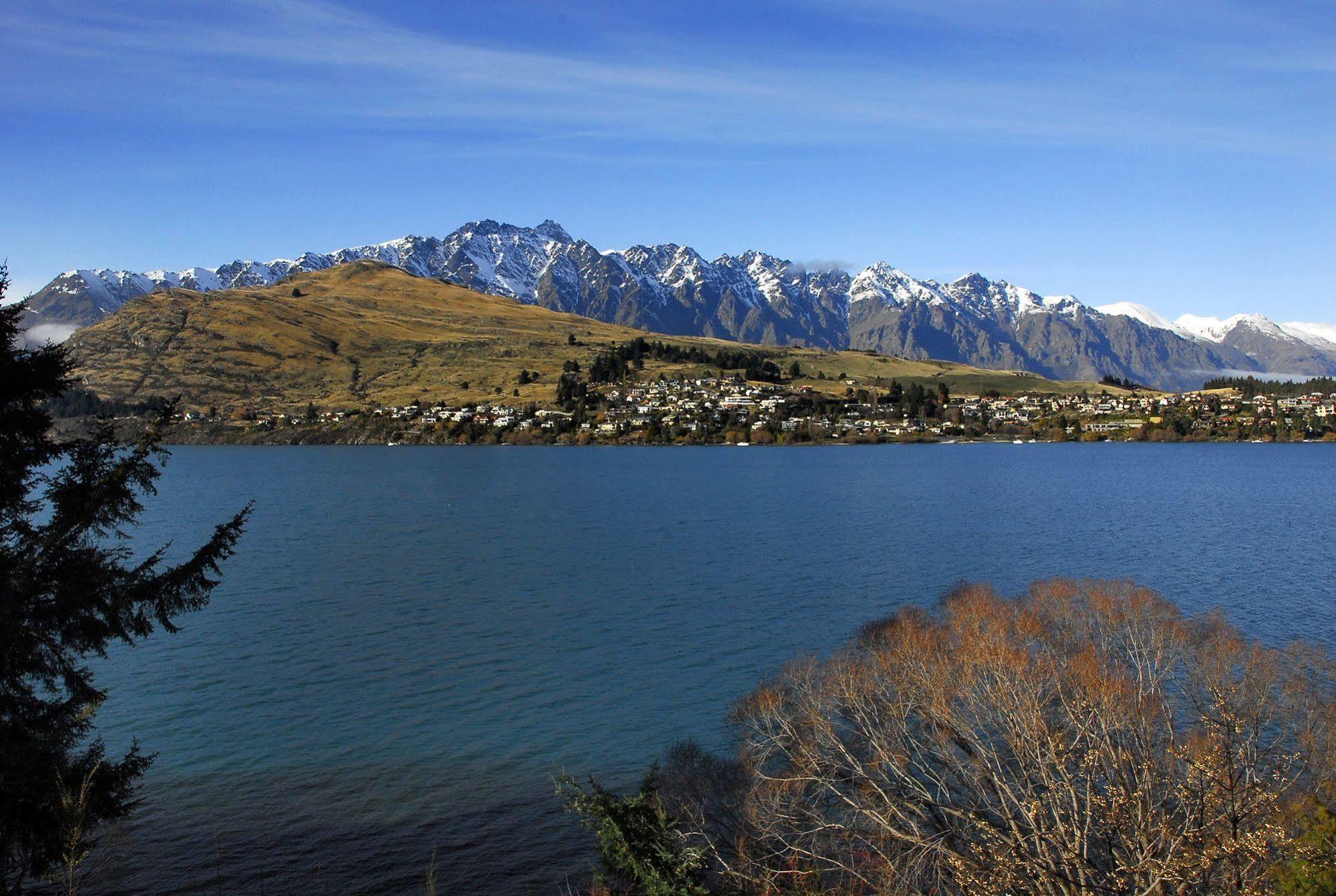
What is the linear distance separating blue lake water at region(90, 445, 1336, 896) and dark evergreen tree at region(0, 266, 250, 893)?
4.57m

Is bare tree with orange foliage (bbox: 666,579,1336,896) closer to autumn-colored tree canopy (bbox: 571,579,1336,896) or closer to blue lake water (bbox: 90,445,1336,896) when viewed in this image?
autumn-colored tree canopy (bbox: 571,579,1336,896)

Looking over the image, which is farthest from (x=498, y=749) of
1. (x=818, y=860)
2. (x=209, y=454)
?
(x=209, y=454)

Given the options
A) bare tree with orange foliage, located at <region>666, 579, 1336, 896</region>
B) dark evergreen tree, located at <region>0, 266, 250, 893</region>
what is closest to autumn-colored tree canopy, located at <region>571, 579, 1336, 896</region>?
bare tree with orange foliage, located at <region>666, 579, 1336, 896</region>

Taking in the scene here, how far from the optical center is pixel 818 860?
56.3 ft

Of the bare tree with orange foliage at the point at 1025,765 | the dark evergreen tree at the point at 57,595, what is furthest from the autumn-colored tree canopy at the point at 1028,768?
the dark evergreen tree at the point at 57,595

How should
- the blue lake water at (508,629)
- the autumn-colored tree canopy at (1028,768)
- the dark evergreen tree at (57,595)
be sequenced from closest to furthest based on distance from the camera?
the autumn-colored tree canopy at (1028,768), the dark evergreen tree at (57,595), the blue lake water at (508,629)

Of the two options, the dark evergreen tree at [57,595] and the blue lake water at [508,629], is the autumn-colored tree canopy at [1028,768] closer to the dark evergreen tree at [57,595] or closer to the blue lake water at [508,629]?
the blue lake water at [508,629]

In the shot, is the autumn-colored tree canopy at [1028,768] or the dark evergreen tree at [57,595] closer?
the autumn-colored tree canopy at [1028,768]

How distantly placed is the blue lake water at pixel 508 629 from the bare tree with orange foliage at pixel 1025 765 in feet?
14.8

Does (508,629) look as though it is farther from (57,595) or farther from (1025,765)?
(1025,765)

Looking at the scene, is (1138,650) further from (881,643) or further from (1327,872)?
(1327,872)

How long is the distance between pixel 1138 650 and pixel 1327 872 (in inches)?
547

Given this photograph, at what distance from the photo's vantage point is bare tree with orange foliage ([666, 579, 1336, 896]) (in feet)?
46.3

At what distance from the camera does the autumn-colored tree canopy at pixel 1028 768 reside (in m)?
13.9
